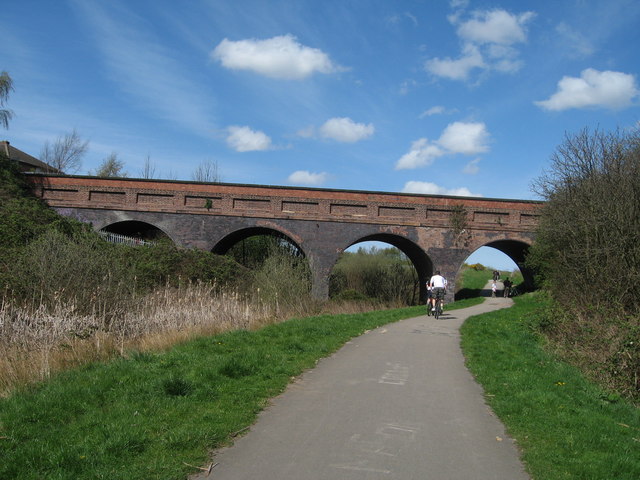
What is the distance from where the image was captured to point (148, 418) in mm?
5203

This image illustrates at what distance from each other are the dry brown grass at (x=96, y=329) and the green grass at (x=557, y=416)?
Answer: 5497 millimetres

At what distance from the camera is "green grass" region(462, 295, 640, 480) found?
4.70 metres

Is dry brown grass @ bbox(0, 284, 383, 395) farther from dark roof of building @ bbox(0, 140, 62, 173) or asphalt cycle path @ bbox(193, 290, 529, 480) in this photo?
dark roof of building @ bbox(0, 140, 62, 173)

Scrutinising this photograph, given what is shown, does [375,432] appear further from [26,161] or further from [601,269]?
[26,161]

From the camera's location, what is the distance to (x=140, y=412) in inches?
212

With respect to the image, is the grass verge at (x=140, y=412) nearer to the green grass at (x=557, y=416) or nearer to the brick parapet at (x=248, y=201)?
the green grass at (x=557, y=416)

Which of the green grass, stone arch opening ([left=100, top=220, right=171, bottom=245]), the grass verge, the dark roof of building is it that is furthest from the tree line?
the dark roof of building

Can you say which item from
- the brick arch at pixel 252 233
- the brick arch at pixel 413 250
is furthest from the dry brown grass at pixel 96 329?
the brick arch at pixel 413 250

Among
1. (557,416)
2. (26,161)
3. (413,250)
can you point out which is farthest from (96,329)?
(26,161)

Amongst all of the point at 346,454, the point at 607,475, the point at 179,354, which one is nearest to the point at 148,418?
the point at 346,454

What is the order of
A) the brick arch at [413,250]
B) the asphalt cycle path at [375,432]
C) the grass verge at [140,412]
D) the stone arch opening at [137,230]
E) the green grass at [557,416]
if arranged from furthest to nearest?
the brick arch at [413,250] → the stone arch opening at [137,230] → the green grass at [557,416] → the asphalt cycle path at [375,432] → the grass verge at [140,412]

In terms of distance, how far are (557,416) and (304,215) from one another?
74.9 feet

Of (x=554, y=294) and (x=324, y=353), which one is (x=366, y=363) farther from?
(x=554, y=294)

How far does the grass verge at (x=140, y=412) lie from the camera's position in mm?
4191
